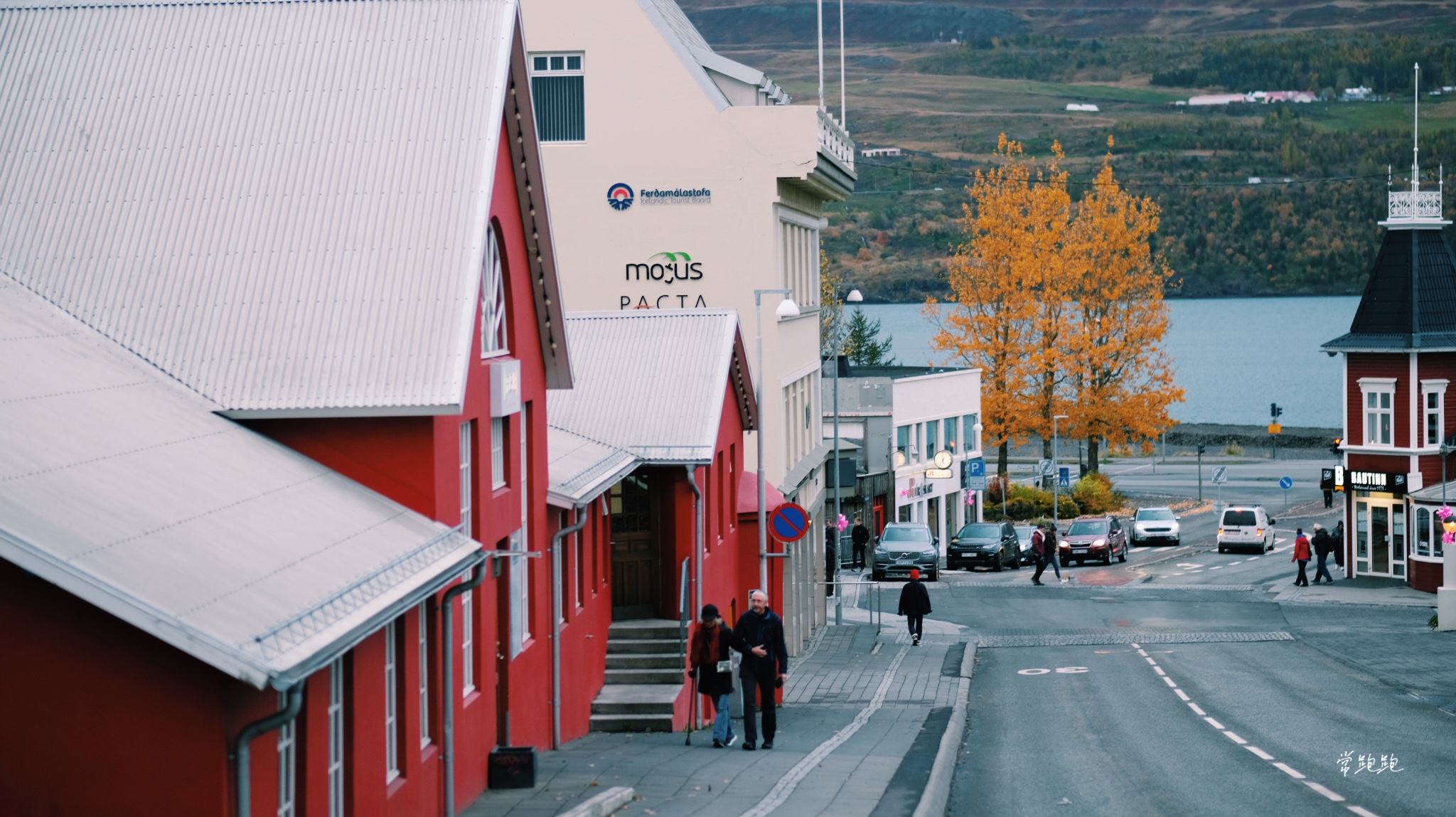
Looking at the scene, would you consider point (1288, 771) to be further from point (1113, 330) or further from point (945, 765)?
point (1113, 330)

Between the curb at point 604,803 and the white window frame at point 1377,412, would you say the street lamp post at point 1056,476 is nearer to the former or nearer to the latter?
the white window frame at point 1377,412

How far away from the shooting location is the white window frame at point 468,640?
555 inches

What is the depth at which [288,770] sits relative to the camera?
9.89m

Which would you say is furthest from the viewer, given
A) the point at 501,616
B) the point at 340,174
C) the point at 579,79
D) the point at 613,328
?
the point at 579,79

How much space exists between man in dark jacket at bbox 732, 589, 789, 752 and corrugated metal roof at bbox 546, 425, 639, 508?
2.14 metres

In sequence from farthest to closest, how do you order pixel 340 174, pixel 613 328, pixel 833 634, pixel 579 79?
pixel 833 634 < pixel 579 79 < pixel 613 328 < pixel 340 174

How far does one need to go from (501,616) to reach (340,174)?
4479 millimetres

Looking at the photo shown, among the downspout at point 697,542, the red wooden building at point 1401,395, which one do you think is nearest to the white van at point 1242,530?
the red wooden building at point 1401,395

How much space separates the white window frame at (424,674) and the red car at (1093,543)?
134 feet

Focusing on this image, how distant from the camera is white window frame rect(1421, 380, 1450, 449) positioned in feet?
143

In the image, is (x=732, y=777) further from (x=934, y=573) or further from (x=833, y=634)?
(x=934, y=573)

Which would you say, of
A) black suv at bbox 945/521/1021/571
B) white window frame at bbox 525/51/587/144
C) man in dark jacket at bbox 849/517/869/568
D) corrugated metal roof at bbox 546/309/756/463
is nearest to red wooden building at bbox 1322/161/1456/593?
black suv at bbox 945/521/1021/571

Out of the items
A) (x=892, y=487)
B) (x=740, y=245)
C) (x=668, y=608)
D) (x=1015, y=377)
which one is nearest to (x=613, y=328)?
(x=668, y=608)

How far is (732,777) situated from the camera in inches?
632
